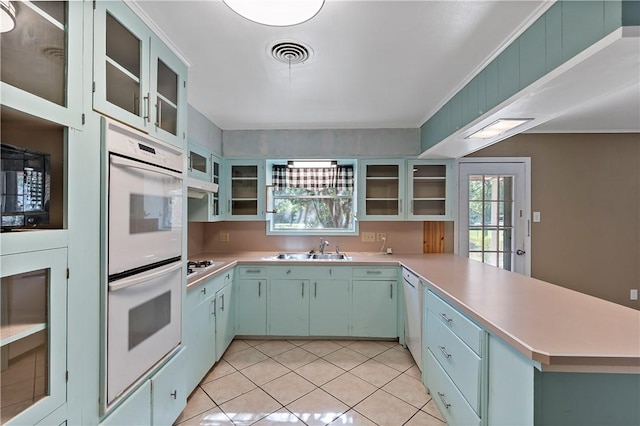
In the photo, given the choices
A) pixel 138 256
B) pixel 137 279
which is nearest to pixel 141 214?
pixel 138 256

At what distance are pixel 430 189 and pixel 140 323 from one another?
315 centimetres

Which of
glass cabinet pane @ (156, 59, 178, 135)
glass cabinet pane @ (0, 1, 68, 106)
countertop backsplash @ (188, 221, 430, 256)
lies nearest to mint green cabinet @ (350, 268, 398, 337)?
countertop backsplash @ (188, 221, 430, 256)

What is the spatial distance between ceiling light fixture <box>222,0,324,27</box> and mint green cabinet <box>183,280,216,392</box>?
1.73 meters

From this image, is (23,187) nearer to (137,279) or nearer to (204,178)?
(137,279)

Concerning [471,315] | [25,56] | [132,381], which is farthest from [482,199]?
[25,56]

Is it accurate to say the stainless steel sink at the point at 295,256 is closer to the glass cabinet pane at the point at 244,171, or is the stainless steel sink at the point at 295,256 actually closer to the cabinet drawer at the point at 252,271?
the cabinet drawer at the point at 252,271

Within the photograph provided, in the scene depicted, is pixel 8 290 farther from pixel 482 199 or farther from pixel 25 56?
pixel 482 199

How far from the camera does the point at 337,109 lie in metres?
2.89

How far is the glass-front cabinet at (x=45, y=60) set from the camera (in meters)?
0.91

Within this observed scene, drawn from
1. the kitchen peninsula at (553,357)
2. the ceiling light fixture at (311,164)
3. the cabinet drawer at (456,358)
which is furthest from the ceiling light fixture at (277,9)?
the ceiling light fixture at (311,164)

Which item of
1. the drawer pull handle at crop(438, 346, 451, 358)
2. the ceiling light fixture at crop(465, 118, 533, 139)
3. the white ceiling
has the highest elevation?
the white ceiling

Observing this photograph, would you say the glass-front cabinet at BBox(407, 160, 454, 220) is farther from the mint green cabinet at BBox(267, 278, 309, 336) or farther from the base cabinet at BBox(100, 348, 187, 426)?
the base cabinet at BBox(100, 348, 187, 426)

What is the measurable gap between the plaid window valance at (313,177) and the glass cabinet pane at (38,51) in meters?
2.70

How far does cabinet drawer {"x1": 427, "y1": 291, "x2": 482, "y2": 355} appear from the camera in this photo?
4.83ft
